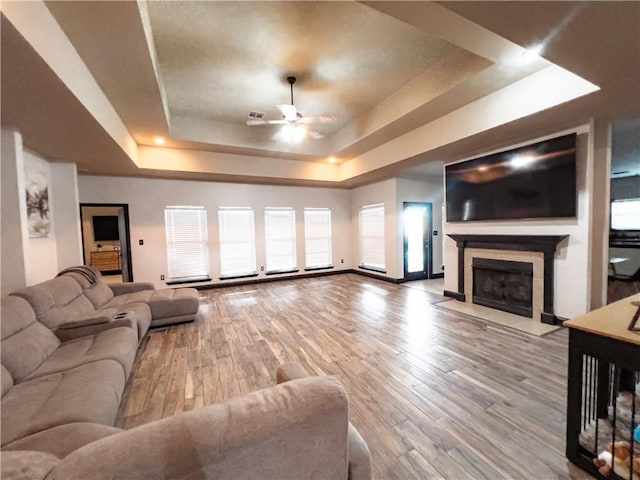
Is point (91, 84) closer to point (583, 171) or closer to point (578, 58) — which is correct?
point (578, 58)

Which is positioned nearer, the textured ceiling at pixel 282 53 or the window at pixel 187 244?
the textured ceiling at pixel 282 53

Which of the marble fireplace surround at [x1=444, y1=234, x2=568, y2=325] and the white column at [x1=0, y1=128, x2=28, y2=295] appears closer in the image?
the white column at [x1=0, y1=128, x2=28, y2=295]

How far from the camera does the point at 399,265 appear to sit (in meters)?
6.47

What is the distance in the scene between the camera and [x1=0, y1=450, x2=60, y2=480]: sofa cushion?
2.63ft

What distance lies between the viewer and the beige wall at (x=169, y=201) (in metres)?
5.56

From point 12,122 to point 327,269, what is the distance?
6.36m

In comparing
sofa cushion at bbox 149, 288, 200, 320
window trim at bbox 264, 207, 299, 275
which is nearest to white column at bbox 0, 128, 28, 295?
sofa cushion at bbox 149, 288, 200, 320

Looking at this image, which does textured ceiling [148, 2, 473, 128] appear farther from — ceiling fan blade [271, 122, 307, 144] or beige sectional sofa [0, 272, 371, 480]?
beige sectional sofa [0, 272, 371, 480]

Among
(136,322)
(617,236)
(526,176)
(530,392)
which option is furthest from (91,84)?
(617,236)

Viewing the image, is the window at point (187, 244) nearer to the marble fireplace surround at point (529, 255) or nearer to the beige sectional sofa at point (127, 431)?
the beige sectional sofa at point (127, 431)

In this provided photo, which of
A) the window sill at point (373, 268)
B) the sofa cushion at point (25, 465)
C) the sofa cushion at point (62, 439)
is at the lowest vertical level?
the window sill at point (373, 268)

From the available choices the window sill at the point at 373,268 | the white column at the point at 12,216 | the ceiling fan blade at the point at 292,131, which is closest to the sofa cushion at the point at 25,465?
the white column at the point at 12,216

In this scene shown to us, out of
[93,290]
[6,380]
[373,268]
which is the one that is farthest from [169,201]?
[373,268]

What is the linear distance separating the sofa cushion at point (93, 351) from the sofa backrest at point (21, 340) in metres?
0.06
